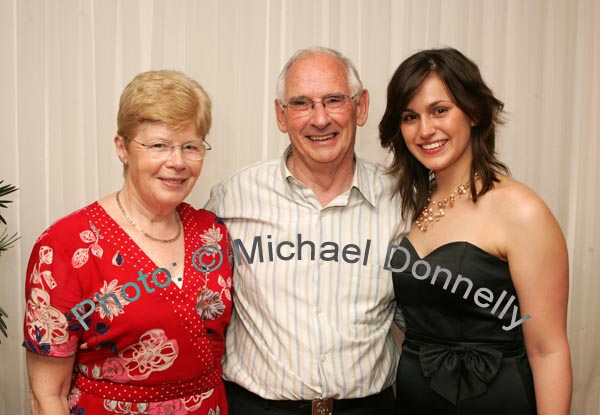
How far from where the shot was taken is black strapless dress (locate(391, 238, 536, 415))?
1.69 metres

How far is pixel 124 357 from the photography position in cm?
159

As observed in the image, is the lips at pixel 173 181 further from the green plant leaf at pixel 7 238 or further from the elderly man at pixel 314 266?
the green plant leaf at pixel 7 238

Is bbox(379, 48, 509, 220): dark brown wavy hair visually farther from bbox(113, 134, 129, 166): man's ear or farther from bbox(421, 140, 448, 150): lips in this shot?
bbox(113, 134, 129, 166): man's ear

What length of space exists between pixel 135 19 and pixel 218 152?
2.00 feet

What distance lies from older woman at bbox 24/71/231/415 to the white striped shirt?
0.21 m

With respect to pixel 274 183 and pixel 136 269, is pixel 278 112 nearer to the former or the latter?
pixel 274 183

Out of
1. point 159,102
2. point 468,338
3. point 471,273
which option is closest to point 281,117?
point 159,102

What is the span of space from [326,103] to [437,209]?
0.49m

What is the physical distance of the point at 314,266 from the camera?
1.88 m

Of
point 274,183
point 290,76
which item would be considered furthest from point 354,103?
point 274,183

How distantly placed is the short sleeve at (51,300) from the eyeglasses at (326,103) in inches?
33.7

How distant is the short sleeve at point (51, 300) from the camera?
4.97ft

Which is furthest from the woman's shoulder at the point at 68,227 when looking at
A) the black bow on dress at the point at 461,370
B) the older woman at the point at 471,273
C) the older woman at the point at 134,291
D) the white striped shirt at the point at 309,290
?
the black bow on dress at the point at 461,370

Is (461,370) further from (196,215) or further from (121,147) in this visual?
(121,147)
